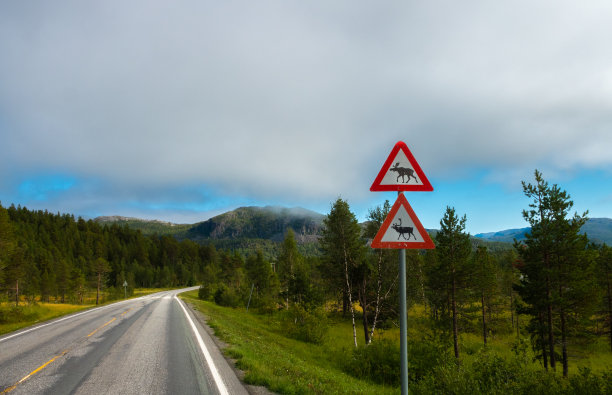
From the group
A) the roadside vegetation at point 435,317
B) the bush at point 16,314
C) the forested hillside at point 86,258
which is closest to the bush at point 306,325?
the roadside vegetation at point 435,317

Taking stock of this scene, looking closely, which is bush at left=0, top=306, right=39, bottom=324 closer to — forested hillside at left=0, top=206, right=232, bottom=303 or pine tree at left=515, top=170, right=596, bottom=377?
forested hillside at left=0, top=206, right=232, bottom=303

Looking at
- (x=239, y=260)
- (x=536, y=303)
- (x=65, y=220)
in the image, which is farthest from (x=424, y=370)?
(x=65, y=220)

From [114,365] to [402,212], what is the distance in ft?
28.6

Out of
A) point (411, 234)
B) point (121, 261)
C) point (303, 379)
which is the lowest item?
point (121, 261)

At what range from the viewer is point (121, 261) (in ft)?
421

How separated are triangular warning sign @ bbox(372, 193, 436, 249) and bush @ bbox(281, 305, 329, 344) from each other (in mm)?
22690

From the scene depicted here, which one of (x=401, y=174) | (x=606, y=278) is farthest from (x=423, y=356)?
(x=606, y=278)

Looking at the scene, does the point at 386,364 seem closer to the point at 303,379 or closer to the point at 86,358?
the point at 303,379

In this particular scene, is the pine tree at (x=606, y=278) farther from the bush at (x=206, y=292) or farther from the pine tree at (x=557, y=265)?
the bush at (x=206, y=292)

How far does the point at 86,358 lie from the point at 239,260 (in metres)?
74.4

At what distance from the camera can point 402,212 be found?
408cm

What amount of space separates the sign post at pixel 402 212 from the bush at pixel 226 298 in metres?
48.7

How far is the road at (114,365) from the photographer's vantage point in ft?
20.1

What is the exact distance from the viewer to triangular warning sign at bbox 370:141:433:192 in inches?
164
